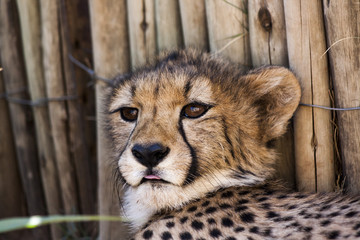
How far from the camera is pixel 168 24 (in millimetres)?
2752

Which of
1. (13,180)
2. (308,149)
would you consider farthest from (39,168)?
(308,149)

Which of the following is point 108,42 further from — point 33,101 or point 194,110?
point 194,110

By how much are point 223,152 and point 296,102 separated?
42cm

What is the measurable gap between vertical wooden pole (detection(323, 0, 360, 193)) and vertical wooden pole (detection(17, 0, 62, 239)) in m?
2.06

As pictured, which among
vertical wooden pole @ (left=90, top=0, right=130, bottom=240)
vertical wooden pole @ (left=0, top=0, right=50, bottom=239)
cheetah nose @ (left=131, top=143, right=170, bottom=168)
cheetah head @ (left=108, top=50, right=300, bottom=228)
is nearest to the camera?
cheetah nose @ (left=131, top=143, right=170, bottom=168)

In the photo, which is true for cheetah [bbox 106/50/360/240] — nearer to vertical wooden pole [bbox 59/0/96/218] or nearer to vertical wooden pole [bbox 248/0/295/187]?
vertical wooden pole [bbox 248/0/295/187]

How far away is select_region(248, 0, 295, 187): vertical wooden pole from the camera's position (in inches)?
90.6

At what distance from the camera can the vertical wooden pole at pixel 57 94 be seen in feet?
10.6

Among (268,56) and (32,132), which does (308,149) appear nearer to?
(268,56)

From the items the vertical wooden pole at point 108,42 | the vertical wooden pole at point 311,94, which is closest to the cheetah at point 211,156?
the vertical wooden pole at point 311,94

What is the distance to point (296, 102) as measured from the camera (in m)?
2.20

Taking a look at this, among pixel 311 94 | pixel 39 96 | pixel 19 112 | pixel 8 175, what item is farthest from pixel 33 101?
pixel 311 94

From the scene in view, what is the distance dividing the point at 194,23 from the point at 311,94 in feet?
Result: 2.59

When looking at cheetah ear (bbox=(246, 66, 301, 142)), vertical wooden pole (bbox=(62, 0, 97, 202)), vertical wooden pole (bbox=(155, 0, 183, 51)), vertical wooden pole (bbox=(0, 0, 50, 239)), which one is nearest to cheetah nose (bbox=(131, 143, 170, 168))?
cheetah ear (bbox=(246, 66, 301, 142))
